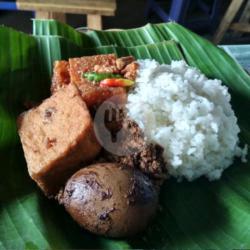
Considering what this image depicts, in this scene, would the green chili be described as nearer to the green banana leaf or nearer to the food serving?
the food serving

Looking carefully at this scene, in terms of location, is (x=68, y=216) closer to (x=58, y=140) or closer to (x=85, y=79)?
(x=58, y=140)

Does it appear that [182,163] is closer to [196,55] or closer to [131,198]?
[131,198]

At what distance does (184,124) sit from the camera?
267cm

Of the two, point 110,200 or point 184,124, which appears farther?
point 184,124

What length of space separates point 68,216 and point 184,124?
893mm

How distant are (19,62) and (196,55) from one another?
147cm

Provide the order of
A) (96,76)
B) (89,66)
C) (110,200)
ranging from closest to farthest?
(110,200) < (96,76) < (89,66)

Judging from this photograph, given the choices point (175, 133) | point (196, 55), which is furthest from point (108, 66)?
point (196, 55)

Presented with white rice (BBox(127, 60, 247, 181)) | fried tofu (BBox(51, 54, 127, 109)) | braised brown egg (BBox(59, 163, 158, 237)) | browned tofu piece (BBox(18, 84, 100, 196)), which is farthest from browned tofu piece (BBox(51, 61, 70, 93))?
braised brown egg (BBox(59, 163, 158, 237))

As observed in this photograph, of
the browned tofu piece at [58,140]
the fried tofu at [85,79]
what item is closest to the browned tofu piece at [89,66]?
the fried tofu at [85,79]

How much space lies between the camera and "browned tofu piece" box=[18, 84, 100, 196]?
2.41 meters

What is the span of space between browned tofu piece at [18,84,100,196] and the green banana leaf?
14cm

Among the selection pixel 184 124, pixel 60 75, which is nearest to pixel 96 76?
pixel 60 75

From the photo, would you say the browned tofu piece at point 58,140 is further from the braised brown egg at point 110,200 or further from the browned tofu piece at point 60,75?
the browned tofu piece at point 60,75
